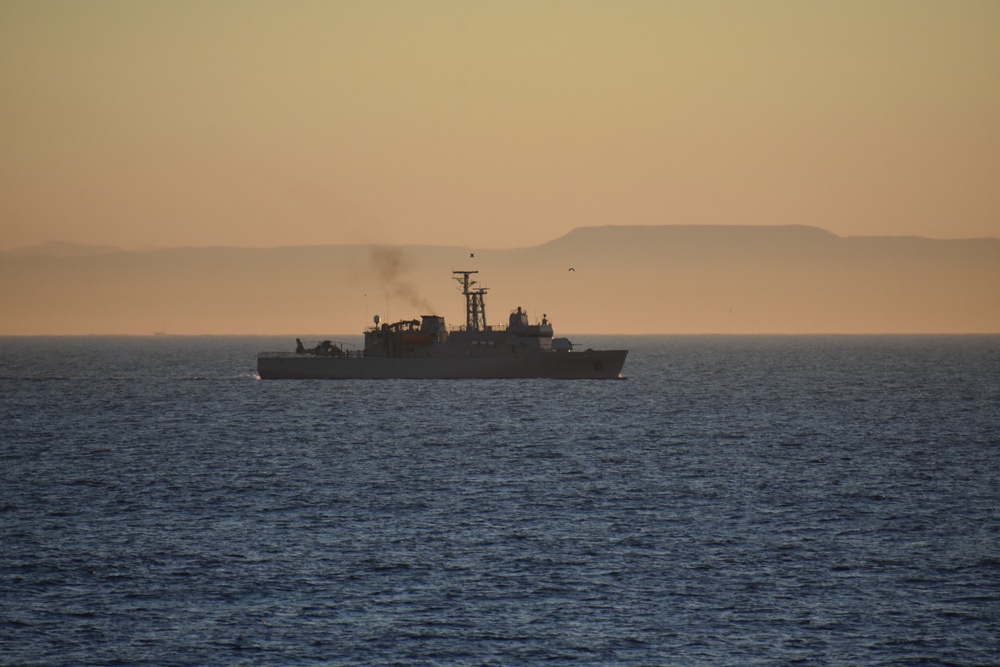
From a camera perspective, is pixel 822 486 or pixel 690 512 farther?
pixel 822 486

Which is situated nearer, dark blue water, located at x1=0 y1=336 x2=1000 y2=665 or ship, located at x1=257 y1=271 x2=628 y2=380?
dark blue water, located at x1=0 y1=336 x2=1000 y2=665

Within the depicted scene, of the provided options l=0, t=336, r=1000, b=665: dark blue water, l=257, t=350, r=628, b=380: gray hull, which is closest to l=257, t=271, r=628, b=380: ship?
l=257, t=350, r=628, b=380: gray hull

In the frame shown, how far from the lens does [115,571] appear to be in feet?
114

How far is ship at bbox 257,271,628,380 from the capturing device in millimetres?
117812

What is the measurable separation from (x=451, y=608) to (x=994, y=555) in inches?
649

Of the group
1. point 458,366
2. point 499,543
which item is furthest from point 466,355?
point 499,543

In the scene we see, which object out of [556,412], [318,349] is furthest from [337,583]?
[318,349]

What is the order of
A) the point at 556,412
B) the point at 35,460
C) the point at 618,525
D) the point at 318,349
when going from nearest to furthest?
the point at 618,525 → the point at 35,460 → the point at 556,412 → the point at 318,349

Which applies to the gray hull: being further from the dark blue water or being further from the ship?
the dark blue water

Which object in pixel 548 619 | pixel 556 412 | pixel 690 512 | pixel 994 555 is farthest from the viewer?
pixel 556 412

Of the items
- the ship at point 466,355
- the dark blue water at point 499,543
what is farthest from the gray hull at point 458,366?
the dark blue water at point 499,543

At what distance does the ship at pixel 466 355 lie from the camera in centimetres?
11781

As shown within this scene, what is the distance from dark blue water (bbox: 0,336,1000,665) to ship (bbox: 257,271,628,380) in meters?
34.5

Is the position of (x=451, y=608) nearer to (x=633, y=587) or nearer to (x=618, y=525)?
(x=633, y=587)
